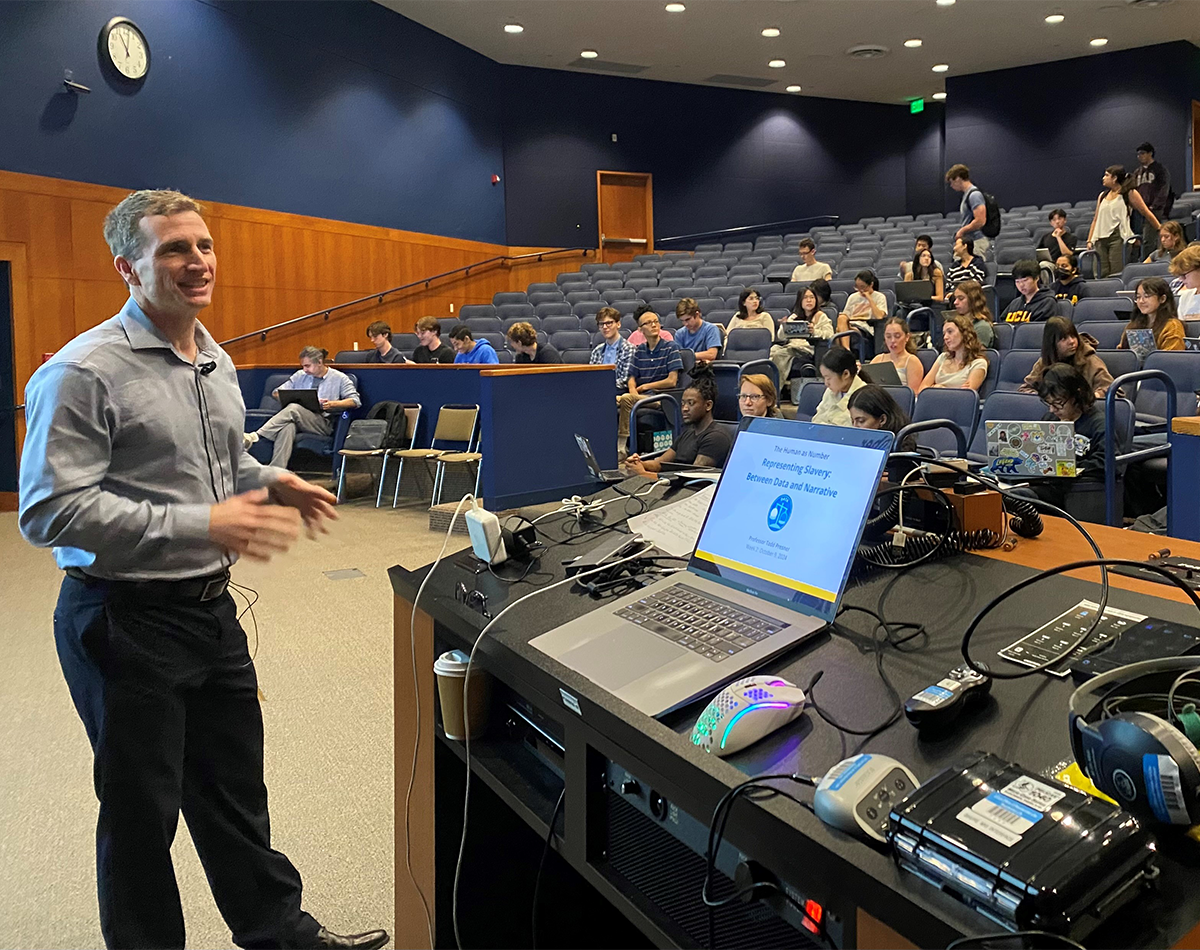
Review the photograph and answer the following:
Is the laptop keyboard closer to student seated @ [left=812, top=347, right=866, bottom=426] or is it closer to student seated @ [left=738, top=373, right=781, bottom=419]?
student seated @ [left=738, top=373, right=781, bottom=419]

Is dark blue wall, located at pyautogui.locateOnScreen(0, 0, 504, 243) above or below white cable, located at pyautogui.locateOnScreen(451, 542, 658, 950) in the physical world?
above

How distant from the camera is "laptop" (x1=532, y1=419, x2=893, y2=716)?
107 centimetres

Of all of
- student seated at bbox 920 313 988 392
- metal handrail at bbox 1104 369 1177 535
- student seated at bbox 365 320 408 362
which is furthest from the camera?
student seated at bbox 365 320 408 362

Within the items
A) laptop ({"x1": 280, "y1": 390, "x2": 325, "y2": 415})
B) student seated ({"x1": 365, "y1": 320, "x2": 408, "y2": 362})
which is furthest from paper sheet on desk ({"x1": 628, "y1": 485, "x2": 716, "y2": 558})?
student seated ({"x1": 365, "y1": 320, "x2": 408, "y2": 362})

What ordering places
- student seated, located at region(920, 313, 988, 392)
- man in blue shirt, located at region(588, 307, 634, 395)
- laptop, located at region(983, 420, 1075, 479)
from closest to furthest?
laptop, located at region(983, 420, 1075, 479)
student seated, located at region(920, 313, 988, 392)
man in blue shirt, located at region(588, 307, 634, 395)

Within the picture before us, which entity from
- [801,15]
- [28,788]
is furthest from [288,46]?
[28,788]

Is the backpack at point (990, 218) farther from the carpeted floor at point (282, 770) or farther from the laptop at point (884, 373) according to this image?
the carpeted floor at point (282, 770)

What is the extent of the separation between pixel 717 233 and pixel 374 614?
41.9ft

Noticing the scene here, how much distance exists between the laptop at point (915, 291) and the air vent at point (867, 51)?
7610 millimetres

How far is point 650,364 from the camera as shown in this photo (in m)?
6.94

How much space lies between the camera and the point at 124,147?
817cm

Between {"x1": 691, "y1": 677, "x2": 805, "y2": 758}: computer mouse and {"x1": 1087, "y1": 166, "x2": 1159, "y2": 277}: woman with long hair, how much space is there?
9302 mm

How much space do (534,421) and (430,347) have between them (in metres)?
2.47

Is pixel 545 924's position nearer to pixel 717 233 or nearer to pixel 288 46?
pixel 288 46
